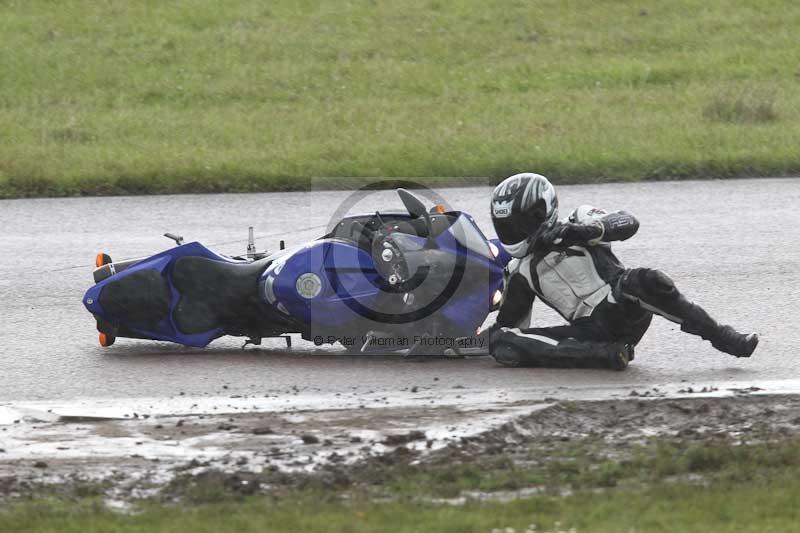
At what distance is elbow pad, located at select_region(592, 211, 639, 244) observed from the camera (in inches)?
276

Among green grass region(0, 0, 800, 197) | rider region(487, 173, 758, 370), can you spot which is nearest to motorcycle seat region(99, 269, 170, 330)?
rider region(487, 173, 758, 370)

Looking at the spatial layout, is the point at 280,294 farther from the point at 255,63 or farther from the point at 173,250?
the point at 255,63

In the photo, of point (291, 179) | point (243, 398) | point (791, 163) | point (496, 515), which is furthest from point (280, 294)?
point (791, 163)

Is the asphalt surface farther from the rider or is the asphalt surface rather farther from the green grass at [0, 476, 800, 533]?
the green grass at [0, 476, 800, 533]

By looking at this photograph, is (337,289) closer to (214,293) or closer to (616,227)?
(214,293)

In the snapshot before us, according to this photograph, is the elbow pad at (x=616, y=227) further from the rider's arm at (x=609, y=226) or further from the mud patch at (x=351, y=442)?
the mud patch at (x=351, y=442)

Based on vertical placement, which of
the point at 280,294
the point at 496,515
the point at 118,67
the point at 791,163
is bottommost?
the point at 496,515

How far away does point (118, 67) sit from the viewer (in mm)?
16797

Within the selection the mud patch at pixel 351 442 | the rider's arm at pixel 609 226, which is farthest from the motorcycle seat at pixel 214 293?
the rider's arm at pixel 609 226

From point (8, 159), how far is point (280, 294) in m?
6.31

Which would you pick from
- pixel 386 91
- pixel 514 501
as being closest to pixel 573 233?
pixel 514 501

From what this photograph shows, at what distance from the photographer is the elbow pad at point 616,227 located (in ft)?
23.0

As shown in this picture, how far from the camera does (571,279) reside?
714 cm

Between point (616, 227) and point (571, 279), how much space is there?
14.0 inches
